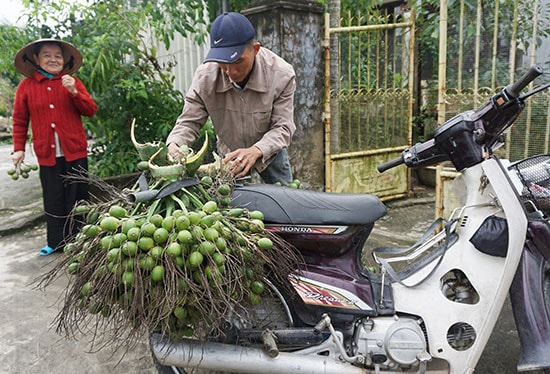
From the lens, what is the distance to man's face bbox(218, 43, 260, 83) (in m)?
2.26

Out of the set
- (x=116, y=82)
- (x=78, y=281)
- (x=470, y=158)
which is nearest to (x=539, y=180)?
(x=470, y=158)

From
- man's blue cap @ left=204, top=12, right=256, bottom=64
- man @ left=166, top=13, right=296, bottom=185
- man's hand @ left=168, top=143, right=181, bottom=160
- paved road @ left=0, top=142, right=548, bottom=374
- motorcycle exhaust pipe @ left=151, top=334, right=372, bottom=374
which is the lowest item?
paved road @ left=0, top=142, right=548, bottom=374

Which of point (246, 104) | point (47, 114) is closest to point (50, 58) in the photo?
point (47, 114)

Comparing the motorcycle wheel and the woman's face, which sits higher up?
the woman's face

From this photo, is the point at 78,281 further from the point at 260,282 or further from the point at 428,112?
the point at 428,112

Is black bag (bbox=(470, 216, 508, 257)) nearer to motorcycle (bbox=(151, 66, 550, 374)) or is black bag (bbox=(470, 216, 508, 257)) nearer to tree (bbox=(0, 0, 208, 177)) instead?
motorcycle (bbox=(151, 66, 550, 374))

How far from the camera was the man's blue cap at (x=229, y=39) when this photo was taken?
2.16 m

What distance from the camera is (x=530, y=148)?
3514 mm

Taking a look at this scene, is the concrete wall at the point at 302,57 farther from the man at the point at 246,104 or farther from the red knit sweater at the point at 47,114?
the red knit sweater at the point at 47,114

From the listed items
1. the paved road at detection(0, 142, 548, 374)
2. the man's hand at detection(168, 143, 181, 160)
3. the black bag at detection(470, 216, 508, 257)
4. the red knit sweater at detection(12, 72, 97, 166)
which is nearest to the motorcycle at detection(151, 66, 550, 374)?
the black bag at detection(470, 216, 508, 257)

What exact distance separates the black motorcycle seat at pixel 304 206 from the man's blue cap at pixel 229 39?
2.29 feet

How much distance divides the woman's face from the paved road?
1607 mm

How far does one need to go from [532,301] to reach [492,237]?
0.30 meters

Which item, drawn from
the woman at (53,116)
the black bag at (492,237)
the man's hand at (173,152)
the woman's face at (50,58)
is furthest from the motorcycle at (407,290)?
the woman's face at (50,58)
